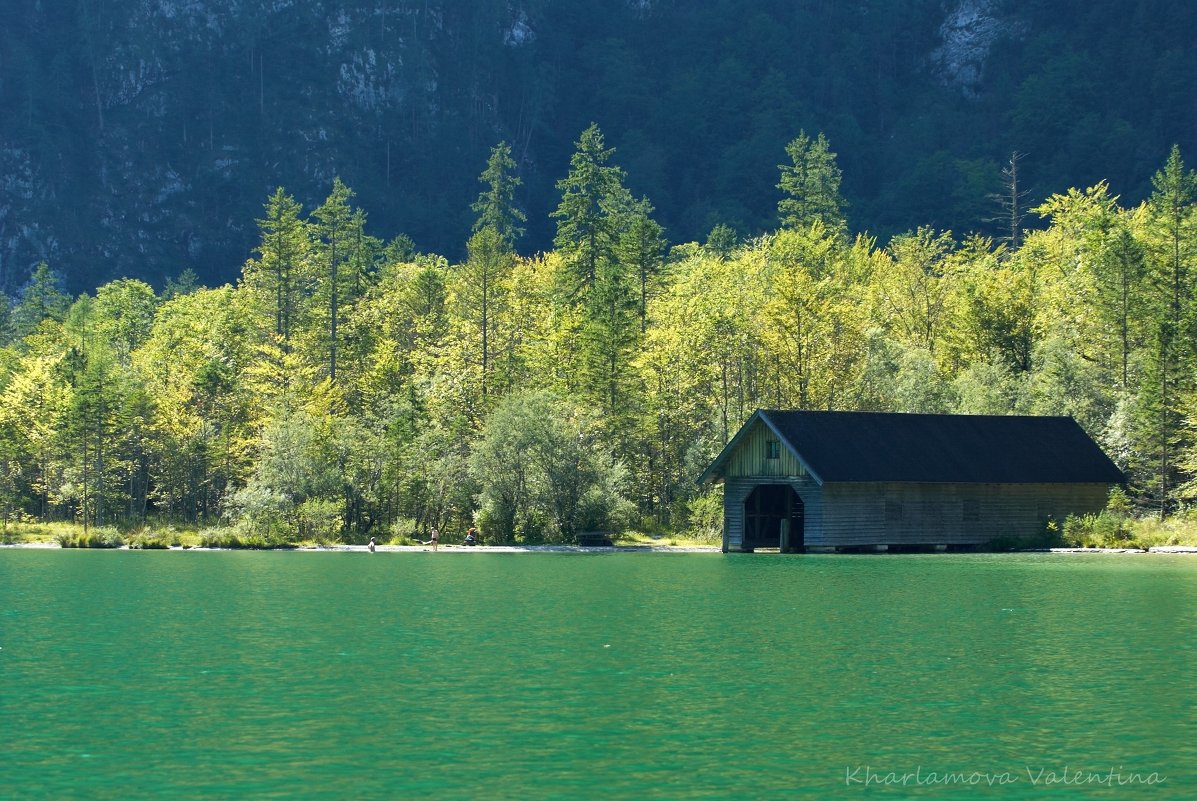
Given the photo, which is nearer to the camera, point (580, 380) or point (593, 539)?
point (593, 539)

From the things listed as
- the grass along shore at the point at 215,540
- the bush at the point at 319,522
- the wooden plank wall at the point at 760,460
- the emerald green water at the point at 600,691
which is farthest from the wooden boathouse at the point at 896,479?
the bush at the point at 319,522

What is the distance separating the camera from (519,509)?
2931 inches

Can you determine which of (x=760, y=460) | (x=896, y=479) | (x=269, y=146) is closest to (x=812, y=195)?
(x=760, y=460)

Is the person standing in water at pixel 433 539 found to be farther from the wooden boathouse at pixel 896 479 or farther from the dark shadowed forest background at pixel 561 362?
the wooden boathouse at pixel 896 479

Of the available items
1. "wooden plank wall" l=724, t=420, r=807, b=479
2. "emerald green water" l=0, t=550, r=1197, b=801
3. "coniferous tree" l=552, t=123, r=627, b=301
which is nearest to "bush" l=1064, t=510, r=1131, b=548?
"wooden plank wall" l=724, t=420, r=807, b=479

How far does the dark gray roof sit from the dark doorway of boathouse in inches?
154

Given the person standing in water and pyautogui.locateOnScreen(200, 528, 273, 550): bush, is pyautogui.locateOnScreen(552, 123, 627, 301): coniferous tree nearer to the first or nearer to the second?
the person standing in water

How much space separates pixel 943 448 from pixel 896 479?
4.41 meters

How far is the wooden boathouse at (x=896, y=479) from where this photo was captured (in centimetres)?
6538

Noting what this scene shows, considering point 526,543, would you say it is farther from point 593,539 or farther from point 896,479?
point 896,479

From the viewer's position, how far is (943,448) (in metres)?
68.4

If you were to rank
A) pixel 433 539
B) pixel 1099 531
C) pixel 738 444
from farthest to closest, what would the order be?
pixel 433 539 → pixel 738 444 → pixel 1099 531

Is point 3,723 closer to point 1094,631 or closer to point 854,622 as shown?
point 854,622

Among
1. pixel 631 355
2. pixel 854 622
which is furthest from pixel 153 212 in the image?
pixel 854 622
